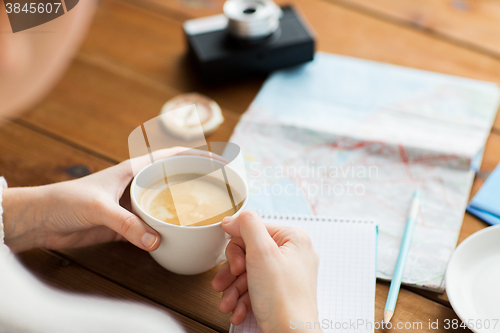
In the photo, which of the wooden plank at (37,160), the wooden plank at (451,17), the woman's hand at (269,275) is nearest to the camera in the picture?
the woman's hand at (269,275)

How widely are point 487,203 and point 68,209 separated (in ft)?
1.81

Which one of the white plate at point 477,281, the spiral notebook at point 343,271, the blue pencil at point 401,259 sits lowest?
the blue pencil at point 401,259

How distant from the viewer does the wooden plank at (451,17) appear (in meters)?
0.94

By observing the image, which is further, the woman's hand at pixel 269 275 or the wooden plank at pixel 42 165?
the wooden plank at pixel 42 165

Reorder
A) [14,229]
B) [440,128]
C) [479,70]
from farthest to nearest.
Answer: [479,70] → [440,128] → [14,229]

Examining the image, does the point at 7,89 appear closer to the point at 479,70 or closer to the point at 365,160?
the point at 365,160

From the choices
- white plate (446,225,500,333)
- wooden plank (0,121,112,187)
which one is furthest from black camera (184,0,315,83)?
white plate (446,225,500,333)

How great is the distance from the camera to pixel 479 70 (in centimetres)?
87

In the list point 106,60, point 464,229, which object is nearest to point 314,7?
point 106,60

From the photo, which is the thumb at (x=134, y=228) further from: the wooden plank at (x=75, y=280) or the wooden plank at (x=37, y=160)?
the wooden plank at (x=37, y=160)

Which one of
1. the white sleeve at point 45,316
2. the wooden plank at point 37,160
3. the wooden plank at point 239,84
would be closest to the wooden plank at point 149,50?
the wooden plank at point 239,84

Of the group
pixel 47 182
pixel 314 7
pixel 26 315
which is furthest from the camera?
pixel 314 7

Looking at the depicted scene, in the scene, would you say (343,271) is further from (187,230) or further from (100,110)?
(100,110)

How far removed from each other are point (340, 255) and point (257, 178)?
18 centimetres
